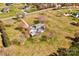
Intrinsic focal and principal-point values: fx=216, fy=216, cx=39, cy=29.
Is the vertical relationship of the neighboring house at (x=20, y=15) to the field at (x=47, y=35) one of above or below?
above

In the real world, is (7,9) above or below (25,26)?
above

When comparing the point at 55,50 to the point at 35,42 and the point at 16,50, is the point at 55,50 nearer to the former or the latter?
the point at 35,42

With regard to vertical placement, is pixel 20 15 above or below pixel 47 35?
above

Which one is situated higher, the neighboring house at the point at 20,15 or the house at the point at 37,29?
the neighboring house at the point at 20,15

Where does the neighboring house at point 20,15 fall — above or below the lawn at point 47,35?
above

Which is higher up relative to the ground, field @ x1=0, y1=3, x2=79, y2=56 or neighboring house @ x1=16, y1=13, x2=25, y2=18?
neighboring house @ x1=16, y1=13, x2=25, y2=18

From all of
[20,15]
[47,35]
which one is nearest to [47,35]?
[47,35]

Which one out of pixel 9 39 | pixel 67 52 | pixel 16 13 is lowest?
pixel 67 52

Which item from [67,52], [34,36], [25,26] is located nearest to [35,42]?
[34,36]

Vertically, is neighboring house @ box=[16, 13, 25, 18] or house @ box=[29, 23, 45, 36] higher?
neighboring house @ box=[16, 13, 25, 18]

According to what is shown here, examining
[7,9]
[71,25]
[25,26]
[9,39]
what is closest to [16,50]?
[9,39]

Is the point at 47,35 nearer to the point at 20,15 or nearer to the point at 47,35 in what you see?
the point at 47,35
